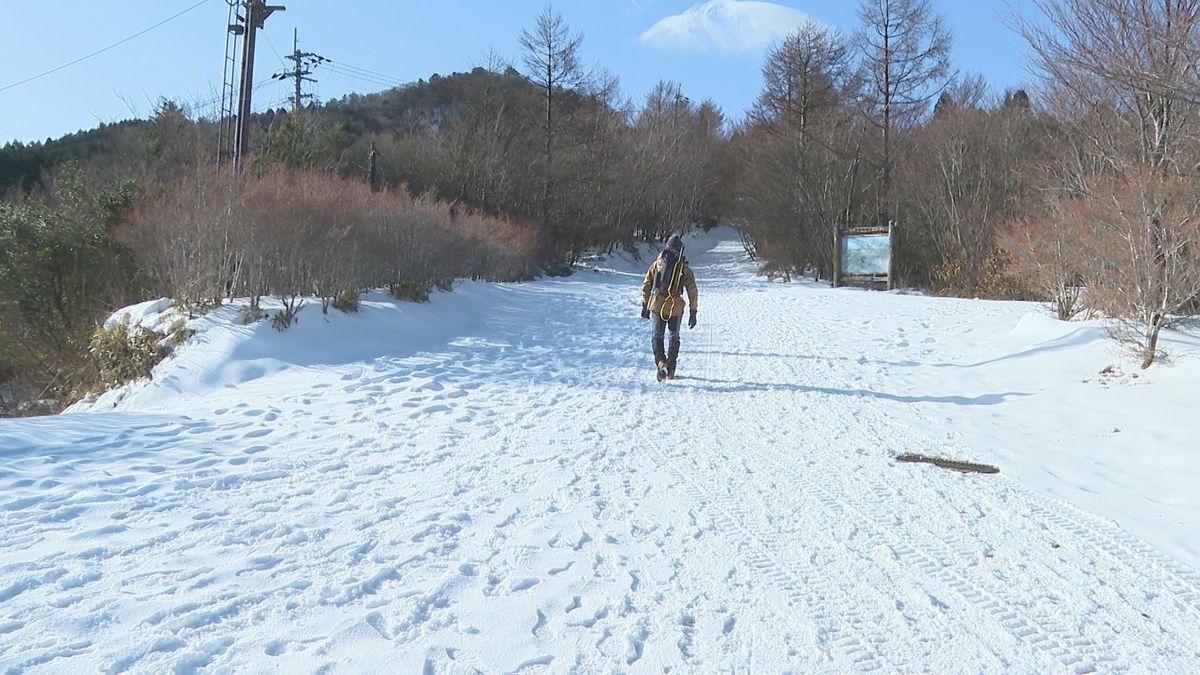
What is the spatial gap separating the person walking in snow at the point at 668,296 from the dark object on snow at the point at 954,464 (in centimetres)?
326

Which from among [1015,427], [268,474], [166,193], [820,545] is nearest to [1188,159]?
[1015,427]

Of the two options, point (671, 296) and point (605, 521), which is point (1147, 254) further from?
point (605, 521)

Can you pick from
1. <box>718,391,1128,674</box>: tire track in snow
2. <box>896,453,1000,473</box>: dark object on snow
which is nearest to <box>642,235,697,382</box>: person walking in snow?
<box>896,453,1000,473</box>: dark object on snow

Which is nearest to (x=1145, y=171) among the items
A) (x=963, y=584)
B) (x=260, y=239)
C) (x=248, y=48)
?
(x=963, y=584)

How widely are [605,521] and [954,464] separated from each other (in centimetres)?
298

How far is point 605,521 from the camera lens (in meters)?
4.38

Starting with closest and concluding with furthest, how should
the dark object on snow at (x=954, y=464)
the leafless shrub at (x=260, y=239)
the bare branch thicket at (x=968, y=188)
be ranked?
the dark object on snow at (x=954, y=464)
the leafless shrub at (x=260, y=239)
the bare branch thicket at (x=968, y=188)

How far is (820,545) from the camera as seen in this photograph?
4.04 m

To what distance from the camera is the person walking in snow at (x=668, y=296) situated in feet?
27.9

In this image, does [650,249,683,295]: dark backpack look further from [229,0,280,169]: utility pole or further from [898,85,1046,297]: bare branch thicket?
[898,85,1046,297]: bare branch thicket

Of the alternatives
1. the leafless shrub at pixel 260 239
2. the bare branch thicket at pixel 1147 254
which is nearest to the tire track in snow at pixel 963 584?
the bare branch thicket at pixel 1147 254

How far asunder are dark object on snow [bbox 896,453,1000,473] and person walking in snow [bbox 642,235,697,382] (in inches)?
128

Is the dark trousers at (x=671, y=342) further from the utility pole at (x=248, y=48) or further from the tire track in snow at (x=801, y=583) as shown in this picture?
the utility pole at (x=248, y=48)

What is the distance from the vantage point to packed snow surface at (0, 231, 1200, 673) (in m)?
2.99
